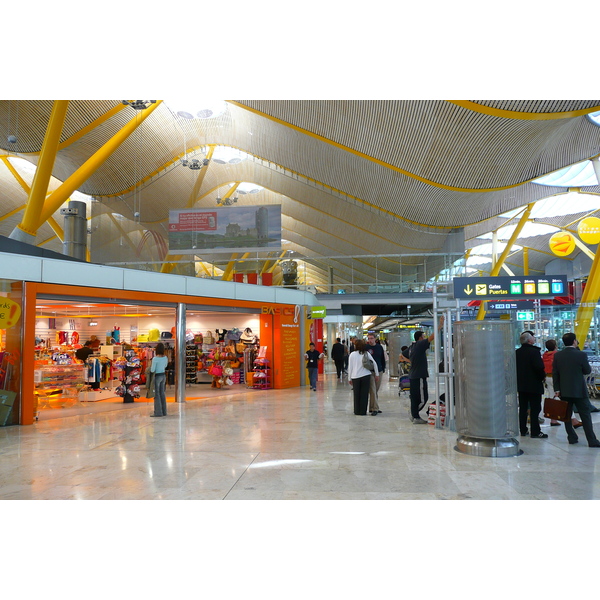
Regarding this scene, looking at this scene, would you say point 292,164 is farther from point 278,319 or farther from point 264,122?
point 278,319

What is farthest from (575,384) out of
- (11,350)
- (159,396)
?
(11,350)

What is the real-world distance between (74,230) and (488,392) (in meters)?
14.8

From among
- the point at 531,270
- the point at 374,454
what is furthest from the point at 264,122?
the point at 531,270

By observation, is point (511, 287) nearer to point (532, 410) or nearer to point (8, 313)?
point (532, 410)

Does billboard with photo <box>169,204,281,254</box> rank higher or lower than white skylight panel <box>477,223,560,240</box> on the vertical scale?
lower

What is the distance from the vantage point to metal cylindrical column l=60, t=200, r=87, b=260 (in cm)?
1683

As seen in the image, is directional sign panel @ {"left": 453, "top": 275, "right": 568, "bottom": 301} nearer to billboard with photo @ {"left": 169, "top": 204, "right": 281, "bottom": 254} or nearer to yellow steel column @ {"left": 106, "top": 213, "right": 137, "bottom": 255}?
billboard with photo @ {"left": 169, "top": 204, "right": 281, "bottom": 254}

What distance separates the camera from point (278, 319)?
15.9m

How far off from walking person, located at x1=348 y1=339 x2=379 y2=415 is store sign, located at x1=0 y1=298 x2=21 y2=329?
6.46 m

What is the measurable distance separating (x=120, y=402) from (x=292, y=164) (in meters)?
11.0

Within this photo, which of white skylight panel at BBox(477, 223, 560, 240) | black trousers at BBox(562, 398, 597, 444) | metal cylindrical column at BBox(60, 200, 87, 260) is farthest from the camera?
white skylight panel at BBox(477, 223, 560, 240)

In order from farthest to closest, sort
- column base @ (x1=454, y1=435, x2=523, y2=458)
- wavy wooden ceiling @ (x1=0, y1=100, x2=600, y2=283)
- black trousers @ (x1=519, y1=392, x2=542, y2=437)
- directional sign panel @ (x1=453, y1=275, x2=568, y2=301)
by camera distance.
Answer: wavy wooden ceiling @ (x1=0, y1=100, x2=600, y2=283), directional sign panel @ (x1=453, y1=275, x2=568, y2=301), black trousers @ (x1=519, y1=392, x2=542, y2=437), column base @ (x1=454, y1=435, x2=523, y2=458)

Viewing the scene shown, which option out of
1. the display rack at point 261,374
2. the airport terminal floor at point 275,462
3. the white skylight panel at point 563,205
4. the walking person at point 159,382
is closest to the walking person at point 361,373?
the airport terminal floor at point 275,462

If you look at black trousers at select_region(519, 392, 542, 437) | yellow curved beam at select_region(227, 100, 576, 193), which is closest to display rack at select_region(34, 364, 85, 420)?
yellow curved beam at select_region(227, 100, 576, 193)
